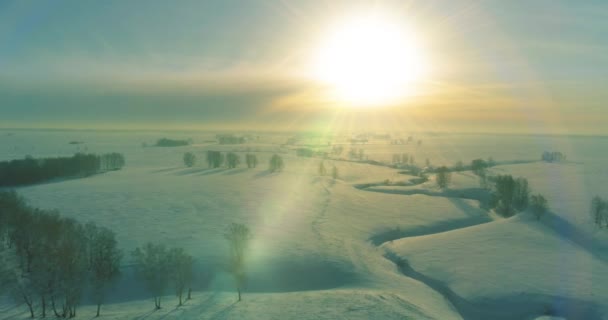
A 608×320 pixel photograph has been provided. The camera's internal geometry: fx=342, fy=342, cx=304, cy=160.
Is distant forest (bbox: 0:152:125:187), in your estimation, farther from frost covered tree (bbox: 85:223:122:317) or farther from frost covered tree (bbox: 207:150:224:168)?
frost covered tree (bbox: 85:223:122:317)

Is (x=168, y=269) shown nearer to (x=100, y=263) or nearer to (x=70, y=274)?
(x=100, y=263)

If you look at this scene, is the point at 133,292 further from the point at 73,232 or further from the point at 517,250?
the point at 517,250

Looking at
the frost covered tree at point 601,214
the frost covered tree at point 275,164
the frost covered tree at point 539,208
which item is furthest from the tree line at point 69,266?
the frost covered tree at point 275,164

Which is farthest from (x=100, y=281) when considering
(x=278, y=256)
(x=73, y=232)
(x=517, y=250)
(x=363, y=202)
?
(x=363, y=202)

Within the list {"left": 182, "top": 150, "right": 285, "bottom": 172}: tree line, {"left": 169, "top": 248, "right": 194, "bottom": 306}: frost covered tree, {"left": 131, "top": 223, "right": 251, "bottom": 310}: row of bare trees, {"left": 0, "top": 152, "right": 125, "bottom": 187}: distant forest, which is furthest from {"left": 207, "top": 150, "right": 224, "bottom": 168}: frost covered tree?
{"left": 169, "top": 248, "right": 194, "bottom": 306}: frost covered tree

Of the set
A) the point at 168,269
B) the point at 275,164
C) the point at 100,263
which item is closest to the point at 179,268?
the point at 168,269

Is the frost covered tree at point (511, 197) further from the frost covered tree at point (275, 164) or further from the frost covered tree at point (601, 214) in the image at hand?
the frost covered tree at point (275, 164)
